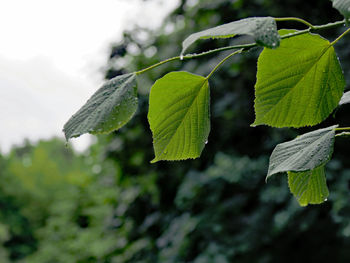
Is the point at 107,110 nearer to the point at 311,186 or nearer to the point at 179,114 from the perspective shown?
the point at 179,114

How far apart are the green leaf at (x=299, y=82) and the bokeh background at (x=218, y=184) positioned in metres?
1.62

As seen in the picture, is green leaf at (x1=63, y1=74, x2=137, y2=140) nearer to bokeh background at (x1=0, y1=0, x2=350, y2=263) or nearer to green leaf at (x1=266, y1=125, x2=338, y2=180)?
green leaf at (x1=266, y1=125, x2=338, y2=180)

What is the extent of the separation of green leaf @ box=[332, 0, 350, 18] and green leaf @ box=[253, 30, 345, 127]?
44 millimetres

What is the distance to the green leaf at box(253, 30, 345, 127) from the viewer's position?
35 centimetres

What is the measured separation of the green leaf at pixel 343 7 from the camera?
30 centimetres

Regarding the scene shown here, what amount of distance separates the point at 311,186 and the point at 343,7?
185 mm

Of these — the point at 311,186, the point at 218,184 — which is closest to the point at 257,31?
the point at 311,186

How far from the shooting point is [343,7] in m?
0.30

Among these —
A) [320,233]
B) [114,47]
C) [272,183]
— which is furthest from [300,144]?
[114,47]

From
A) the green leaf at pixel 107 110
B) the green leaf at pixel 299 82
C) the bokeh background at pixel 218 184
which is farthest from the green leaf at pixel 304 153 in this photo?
the bokeh background at pixel 218 184

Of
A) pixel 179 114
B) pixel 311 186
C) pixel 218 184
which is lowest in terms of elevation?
pixel 218 184

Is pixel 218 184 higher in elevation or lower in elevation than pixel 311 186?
lower

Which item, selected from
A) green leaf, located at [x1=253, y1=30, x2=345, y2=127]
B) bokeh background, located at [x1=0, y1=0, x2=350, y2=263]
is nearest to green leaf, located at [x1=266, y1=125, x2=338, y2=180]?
green leaf, located at [x1=253, y1=30, x2=345, y2=127]

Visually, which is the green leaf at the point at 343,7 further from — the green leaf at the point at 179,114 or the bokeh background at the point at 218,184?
the bokeh background at the point at 218,184
